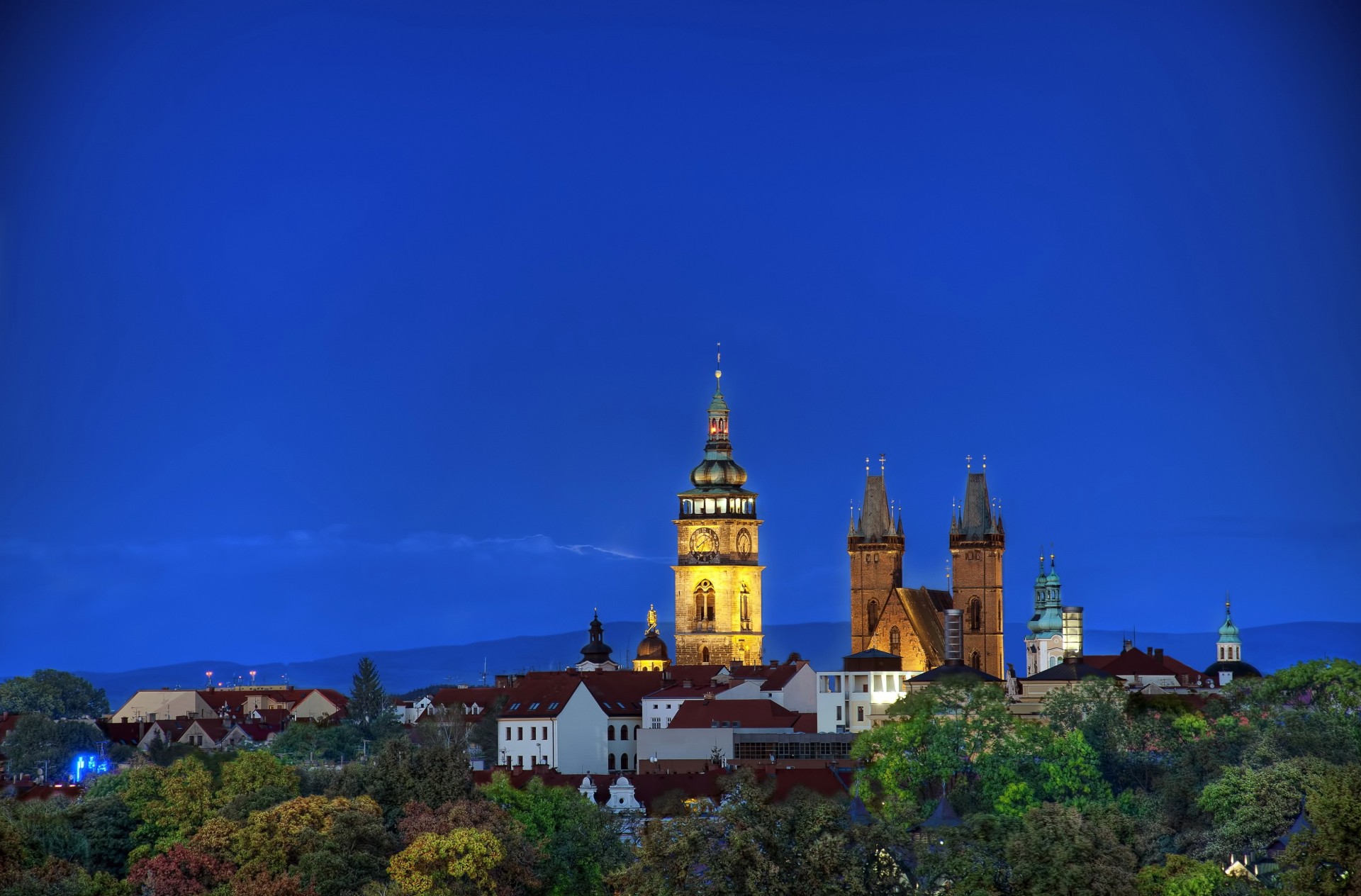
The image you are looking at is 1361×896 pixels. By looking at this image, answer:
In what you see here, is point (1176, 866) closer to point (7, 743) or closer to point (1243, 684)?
point (1243, 684)

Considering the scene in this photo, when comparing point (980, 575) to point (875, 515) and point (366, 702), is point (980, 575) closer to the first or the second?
point (875, 515)

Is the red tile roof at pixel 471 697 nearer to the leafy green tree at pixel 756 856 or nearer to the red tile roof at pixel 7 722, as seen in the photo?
the red tile roof at pixel 7 722

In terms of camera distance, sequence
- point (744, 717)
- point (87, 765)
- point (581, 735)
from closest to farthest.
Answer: point (744, 717)
point (581, 735)
point (87, 765)

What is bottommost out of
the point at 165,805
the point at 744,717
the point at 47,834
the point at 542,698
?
the point at 47,834

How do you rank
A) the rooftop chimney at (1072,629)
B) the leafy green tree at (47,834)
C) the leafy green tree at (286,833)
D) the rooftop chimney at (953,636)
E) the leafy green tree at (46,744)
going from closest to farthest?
the leafy green tree at (286,833) → the leafy green tree at (47,834) → the leafy green tree at (46,744) → the rooftop chimney at (953,636) → the rooftop chimney at (1072,629)

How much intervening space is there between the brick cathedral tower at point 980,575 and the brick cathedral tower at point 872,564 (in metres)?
4.51

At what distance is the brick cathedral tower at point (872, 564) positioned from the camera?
7254 inches

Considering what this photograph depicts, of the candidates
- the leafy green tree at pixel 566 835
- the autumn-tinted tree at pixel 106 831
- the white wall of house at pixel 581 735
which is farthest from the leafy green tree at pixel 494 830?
the white wall of house at pixel 581 735

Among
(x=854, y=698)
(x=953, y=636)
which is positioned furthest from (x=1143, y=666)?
(x=854, y=698)

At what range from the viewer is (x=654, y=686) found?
16188 centimetres

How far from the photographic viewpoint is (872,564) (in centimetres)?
18688

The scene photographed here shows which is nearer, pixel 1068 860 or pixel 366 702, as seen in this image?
pixel 1068 860

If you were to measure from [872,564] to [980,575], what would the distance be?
8131mm

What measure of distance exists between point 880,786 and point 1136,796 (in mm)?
13091
